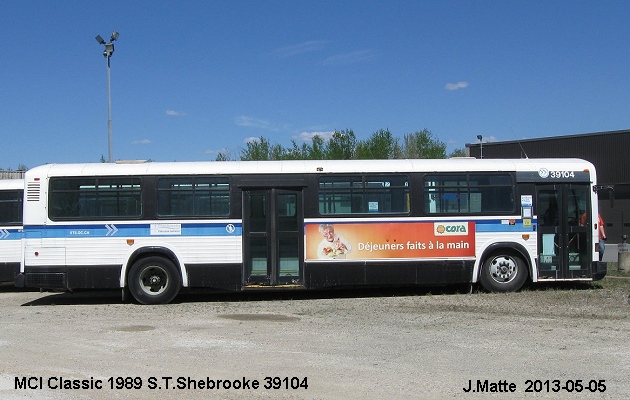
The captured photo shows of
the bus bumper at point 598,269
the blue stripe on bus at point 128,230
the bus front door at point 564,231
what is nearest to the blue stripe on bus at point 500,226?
the bus front door at point 564,231

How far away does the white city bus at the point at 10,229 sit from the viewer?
1644 cm

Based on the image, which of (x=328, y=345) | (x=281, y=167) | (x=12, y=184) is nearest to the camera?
(x=328, y=345)

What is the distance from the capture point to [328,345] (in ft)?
31.0

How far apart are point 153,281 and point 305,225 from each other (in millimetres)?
3346

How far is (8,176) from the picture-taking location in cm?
3341

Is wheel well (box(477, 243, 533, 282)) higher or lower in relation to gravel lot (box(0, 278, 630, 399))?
higher

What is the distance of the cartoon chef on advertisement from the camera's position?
14188mm

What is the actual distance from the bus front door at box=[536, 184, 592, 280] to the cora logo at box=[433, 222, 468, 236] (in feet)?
5.51

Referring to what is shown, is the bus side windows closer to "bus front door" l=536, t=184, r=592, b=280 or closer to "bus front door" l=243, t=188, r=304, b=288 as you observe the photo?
"bus front door" l=536, t=184, r=592, b=280

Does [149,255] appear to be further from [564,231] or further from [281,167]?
[564,231]

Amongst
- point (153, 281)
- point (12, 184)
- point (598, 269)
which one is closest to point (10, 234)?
point (12, 184)

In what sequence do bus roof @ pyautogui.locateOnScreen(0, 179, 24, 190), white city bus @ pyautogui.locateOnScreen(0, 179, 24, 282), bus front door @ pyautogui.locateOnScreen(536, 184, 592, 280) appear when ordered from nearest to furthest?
1. bus front door @ pyautogui.locateOnScreen(536, 184, 592, 280)
2. white city bus @ pyautogui.locateOnScreen(0, 179, 24, 282)
3. bus roof @ pyautogui.locateOnScreen(0, 179, 24, 190)

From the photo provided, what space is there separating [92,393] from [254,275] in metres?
7.00

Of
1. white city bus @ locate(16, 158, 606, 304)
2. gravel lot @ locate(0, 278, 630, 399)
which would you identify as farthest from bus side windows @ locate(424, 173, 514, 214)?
gravel lot @ locate(0, 278, 630, 399)
